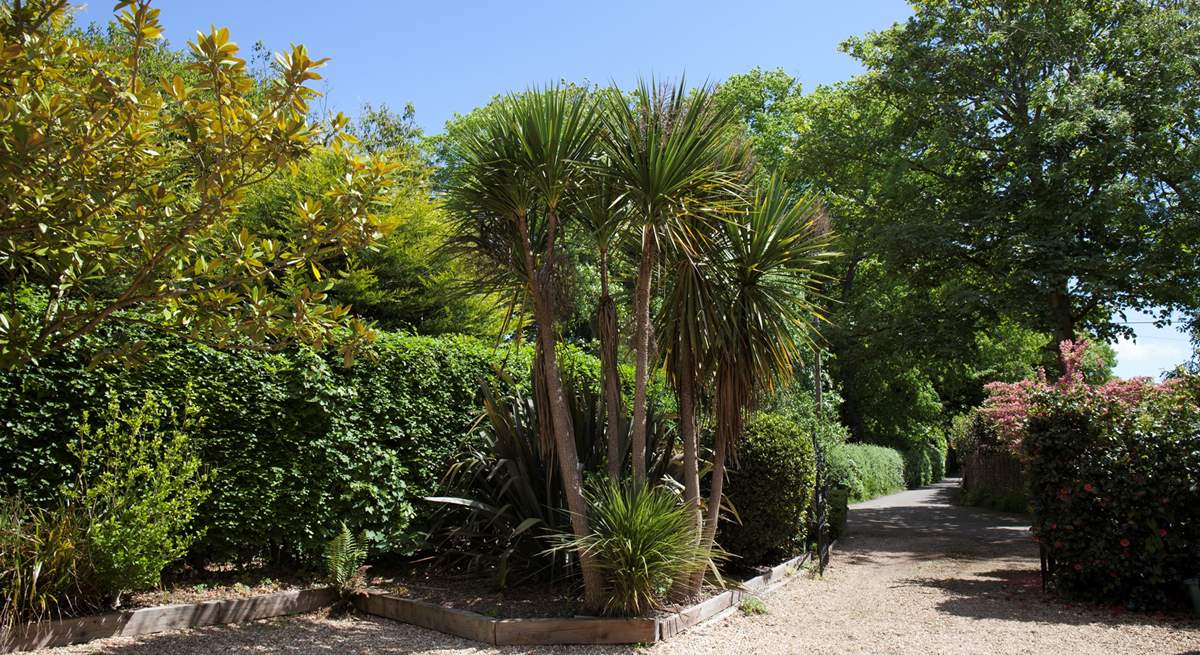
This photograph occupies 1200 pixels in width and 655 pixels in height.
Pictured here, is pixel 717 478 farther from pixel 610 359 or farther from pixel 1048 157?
pixel 1048 157

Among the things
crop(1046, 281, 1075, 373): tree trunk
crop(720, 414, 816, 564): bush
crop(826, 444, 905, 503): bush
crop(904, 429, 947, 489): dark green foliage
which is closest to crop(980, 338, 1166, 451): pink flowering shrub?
crop(1046, 281, 1075, 373): tree trunk

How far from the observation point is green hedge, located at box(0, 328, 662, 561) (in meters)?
5.39

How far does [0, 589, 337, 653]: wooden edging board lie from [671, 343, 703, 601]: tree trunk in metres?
3.03

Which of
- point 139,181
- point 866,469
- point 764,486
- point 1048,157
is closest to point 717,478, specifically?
point 764,486

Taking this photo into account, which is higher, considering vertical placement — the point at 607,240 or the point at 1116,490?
the point at 607,240

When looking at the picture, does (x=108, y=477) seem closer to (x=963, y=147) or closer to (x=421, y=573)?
(x=421, y=573)

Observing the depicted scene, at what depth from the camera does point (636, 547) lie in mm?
5707

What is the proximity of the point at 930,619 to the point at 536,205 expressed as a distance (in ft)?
15.3

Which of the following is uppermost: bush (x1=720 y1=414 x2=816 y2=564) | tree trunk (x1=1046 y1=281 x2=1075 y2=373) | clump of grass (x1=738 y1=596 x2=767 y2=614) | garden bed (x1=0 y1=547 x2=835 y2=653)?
tree trunk (x1=1046 y1=281 x2=1075 y2=373)

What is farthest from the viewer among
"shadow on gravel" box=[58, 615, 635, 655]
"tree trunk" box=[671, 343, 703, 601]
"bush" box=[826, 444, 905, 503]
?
"bush" box=[826, 444, 905, 503]

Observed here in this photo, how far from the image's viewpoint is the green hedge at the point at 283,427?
5.39 m

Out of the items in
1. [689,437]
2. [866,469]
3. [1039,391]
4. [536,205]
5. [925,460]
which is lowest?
[866,469]

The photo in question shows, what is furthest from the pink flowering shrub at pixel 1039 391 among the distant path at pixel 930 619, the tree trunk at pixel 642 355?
the tree trunk at pixel 642 355

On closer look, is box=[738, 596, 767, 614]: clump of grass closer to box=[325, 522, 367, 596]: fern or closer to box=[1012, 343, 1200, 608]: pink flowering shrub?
box=[1012, 343, 1200, 608]: pink flowering shrub
